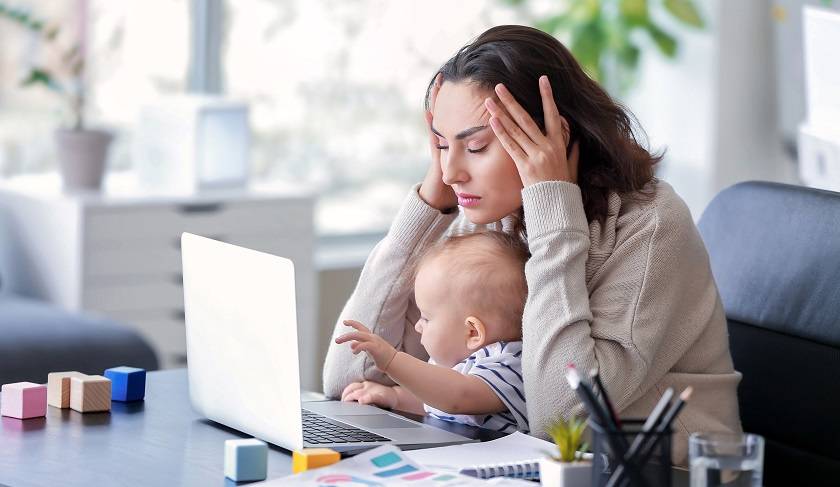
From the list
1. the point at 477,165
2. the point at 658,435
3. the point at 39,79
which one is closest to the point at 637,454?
the point at 658,435

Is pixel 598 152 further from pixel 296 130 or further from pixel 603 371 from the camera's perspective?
pixel 296 130

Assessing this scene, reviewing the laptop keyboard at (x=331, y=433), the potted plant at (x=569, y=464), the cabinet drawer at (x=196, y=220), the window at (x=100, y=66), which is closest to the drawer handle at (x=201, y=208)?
the cabinet drawer at (x=196, y=220)

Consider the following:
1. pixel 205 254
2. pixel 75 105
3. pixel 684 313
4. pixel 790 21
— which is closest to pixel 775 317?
pixel 684 313

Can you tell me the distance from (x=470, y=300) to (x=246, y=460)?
44 cm

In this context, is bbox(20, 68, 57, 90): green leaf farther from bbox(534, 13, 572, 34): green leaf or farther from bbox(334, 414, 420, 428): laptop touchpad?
bbox(334, 414, 420, 428): laptop touchpad

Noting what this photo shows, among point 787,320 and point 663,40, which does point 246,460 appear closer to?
point 787,320

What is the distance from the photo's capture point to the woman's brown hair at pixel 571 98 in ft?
5.49

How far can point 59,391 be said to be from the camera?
1637mm

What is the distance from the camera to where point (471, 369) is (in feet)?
5.37

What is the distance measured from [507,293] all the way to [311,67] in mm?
2849

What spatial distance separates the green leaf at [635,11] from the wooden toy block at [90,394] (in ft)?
10.6

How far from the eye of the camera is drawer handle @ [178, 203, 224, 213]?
3.66 meters

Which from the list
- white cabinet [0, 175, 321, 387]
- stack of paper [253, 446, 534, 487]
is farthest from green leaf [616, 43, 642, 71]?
stack of paper [253, 446, 534, 487]

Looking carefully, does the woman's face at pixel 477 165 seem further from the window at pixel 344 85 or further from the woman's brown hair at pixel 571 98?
the window at pixel 344 85
